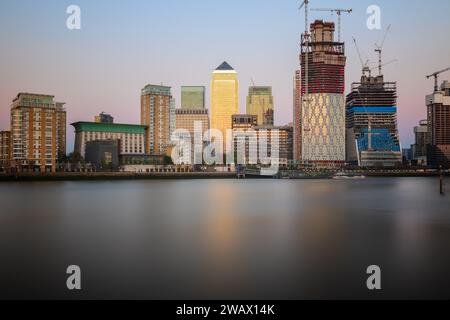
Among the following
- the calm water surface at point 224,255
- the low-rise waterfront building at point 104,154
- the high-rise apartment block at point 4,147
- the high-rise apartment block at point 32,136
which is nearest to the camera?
the calm water surface at point 224,255

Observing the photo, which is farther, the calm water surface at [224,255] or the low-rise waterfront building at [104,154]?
the low-rise waterfront building at [104,154]

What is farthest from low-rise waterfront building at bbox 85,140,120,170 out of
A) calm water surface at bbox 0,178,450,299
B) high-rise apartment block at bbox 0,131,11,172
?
calm water surface at bbox 0,178,450,299

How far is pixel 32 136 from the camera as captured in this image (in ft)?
463

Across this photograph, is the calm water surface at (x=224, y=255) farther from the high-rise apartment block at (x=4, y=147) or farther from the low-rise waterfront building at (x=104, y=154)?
the high-rise apartment block at (x=4, y=147)

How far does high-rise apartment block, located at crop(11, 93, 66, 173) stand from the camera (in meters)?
141

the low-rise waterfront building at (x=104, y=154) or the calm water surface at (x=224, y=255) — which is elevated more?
the low-rise waterfront building at (x=104, y=154)

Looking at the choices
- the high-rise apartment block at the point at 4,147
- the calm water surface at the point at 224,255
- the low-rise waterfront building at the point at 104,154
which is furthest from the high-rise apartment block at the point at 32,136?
the calm water surface at the point at 224,255

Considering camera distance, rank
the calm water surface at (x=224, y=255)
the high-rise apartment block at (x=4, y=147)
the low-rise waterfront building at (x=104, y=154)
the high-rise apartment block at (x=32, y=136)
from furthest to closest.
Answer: the low-rise waterfront building at (x=104, y=154) < the high-rise apartment block at (x=4, y=147) < the high-rise apartment block at (x=32, y=136) < the calm water surface at (x=224, y=255)

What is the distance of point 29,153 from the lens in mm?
141875

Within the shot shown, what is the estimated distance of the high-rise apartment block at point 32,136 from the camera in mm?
141375

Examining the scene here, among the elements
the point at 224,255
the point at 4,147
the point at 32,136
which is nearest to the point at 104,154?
the point at 32,136
